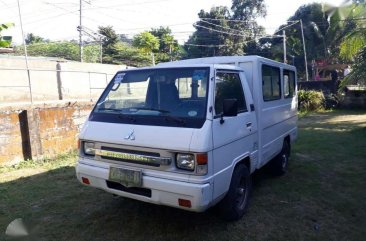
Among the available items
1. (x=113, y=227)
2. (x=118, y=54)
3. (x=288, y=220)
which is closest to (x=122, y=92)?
(x=113, y=227)

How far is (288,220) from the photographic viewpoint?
4.23 meters

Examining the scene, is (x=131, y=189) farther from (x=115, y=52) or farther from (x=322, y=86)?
(x=115, y=52)

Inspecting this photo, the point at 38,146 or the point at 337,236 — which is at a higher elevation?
the point at 38,146

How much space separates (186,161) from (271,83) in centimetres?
264

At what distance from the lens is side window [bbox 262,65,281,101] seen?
488 centimetres

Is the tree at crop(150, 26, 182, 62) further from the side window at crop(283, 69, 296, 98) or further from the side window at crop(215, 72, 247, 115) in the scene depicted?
the side window at crop(215, 72, 247, 115)

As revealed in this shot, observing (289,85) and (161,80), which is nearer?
(161,80)

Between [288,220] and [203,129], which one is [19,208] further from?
[288,220]

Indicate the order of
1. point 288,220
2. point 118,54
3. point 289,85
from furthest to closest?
point 118,54
point 289,85
point 288,220

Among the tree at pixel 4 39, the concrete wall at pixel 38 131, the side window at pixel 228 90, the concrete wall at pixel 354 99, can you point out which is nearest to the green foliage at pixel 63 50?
the concrete wall at pixel 354 99

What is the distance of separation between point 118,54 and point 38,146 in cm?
3723

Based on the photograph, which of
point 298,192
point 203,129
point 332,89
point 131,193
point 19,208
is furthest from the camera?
point 332,89

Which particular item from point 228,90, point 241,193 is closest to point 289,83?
point 228,90

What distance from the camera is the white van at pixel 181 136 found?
3.28 m
